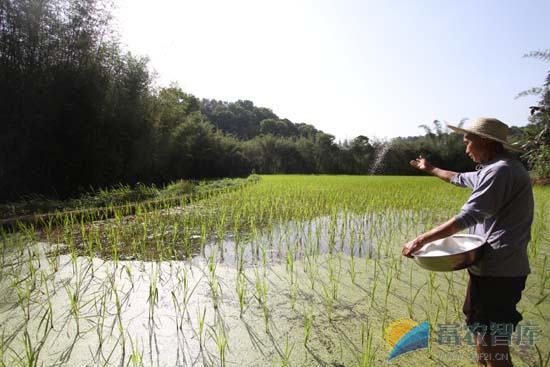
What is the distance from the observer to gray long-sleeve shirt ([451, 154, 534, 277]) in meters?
1.21

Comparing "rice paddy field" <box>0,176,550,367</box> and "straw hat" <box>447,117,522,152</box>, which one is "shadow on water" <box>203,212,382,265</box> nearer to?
"rice paddy field" <box>0,176,550,367</box>

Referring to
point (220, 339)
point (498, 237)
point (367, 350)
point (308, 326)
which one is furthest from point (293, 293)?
point (498, 237)

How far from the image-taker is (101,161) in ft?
25.4

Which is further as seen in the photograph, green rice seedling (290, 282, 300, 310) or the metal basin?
green rice seedling (290, 282, 300, 310)

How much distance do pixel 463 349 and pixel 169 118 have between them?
490 inches

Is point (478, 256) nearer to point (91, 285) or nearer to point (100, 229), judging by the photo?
point (91, 285)

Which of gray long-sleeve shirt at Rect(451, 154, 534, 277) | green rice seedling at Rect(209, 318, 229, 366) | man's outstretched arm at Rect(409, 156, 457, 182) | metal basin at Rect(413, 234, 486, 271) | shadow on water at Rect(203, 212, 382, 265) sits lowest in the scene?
green rice seedling at Rect(209, 318, 229, 366)

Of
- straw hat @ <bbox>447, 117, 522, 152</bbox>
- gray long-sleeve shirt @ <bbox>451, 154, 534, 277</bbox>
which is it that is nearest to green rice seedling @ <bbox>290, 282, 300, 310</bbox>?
gray long-sleeve shirt @ <bbox>451, 154, 534, 277</bbox>

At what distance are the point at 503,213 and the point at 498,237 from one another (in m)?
0.10

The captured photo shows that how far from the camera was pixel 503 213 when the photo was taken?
1.27 m

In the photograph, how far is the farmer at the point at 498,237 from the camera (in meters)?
1.22

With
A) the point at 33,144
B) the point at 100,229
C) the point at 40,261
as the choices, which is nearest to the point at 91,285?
the point at 40,261

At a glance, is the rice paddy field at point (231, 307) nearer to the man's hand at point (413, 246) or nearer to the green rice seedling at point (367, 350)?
the green rice seedling at point (367, 350)

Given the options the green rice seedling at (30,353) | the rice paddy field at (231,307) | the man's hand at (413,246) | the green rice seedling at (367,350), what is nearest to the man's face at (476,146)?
the man's hand at (413,246)
